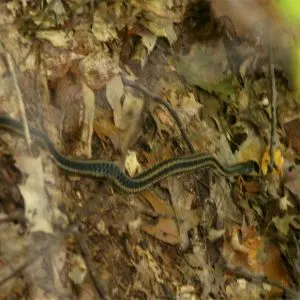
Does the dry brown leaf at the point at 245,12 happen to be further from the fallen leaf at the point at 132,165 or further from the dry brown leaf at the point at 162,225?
the dry brown leaf at the point at 162,225

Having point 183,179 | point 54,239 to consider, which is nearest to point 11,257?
point 54,239

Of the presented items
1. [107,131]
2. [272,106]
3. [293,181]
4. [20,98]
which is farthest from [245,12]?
[20,98]

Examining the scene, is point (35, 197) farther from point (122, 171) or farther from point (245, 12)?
point (245, 12)

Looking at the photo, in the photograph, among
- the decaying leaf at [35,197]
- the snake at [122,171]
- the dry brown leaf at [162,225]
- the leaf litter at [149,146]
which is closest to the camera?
the decaying leaf at [35,197]

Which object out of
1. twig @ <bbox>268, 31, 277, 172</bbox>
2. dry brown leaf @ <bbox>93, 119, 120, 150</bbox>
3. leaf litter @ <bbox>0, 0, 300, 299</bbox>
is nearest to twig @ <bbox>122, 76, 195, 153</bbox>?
leaf litter @ <bbox>0, 0, 300, 299</bbox>

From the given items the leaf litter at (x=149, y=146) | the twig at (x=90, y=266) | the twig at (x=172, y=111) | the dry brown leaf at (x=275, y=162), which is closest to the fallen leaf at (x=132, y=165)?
the leaf litter at (x=149, y=146)

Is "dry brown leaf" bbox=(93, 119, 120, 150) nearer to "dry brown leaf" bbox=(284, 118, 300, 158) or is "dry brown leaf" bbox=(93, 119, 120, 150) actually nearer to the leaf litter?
the leaf litter
